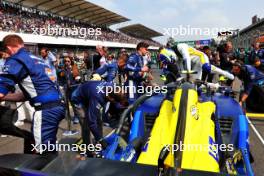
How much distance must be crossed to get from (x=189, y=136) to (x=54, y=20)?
28918mm

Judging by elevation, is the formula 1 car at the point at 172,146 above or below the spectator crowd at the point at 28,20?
below

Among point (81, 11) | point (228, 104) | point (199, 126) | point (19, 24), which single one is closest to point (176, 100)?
point (199, 126)

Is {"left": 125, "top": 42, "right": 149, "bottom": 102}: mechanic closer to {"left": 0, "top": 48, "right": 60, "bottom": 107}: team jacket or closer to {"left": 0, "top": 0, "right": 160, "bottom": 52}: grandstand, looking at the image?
{"left": 0, "top": 48, "right": 60, "bottom": 107}: team jacket

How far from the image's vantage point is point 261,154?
4293mm

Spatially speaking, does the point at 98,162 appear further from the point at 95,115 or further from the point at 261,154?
the point at 261,154

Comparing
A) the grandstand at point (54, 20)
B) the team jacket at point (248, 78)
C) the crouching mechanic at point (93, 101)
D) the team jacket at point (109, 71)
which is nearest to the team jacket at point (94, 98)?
the crouching mechanic at point (93, 101)

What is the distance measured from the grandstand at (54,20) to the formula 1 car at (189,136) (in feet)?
49.1

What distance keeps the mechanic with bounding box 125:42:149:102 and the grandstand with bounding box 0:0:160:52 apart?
11971 millimetres

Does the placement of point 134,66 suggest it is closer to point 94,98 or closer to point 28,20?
point 94,98

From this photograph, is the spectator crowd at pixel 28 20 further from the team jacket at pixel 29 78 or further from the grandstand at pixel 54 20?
the team jacket at pixel 29 78

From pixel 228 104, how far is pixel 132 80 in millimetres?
2883

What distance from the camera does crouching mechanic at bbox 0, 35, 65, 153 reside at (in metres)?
2.88

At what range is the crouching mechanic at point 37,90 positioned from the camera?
2885 millimetres

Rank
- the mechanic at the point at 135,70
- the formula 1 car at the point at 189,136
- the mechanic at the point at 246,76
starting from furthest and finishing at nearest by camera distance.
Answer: the mechanic at the point at 135,70 → the mechanic at the point at 246,76 → the formula 1 car at the point at 189,136
